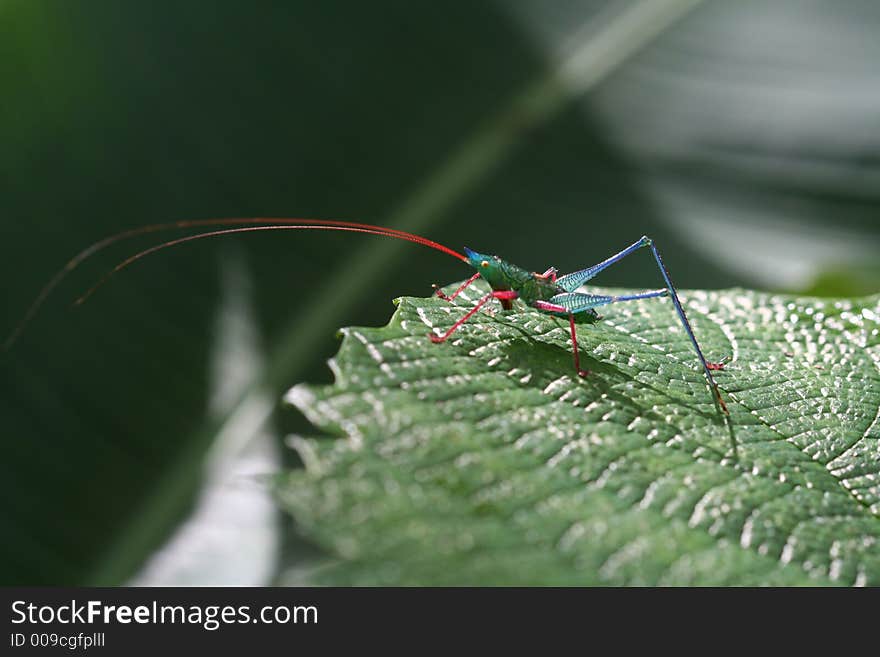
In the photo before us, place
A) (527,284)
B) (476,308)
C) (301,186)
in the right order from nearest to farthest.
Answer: (476,308) → (527,284) → (301,186)

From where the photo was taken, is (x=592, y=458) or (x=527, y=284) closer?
(x=592, y=458)

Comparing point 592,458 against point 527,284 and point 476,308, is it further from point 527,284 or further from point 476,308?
point 527,284

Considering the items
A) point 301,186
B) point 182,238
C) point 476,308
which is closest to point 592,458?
point 476,308

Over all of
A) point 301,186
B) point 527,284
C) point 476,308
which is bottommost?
point 476,308

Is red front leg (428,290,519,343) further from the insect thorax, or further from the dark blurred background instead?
the dark blurred background

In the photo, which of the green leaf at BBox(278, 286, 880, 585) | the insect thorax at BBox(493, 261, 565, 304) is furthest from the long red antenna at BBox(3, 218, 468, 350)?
the green leaf at BBox(278, 286, 880, 585)

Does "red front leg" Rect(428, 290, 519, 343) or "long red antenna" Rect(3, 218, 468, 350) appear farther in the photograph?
"long red antenna" Rect(3, 218, 468, 350)
